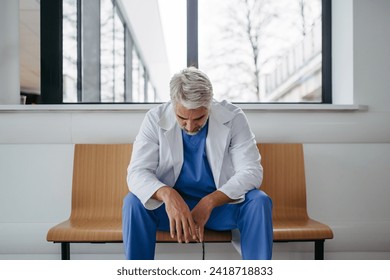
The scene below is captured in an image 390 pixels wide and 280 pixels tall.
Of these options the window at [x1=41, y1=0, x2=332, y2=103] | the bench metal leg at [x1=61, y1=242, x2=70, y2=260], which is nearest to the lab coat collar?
the bench metal leg at [x1=61, y1=242, x2=70, y2=260]

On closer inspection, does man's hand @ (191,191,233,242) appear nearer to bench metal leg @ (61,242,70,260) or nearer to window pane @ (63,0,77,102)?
bench metal leg @ (61,242,70,260)

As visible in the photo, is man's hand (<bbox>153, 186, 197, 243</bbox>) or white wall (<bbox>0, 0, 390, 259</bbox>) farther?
white wall (<bbox>0, 0, 390, 259</bbox>)

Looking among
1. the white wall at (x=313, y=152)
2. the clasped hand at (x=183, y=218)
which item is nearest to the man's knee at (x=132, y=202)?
the clasped hand at (x=183, y=218)

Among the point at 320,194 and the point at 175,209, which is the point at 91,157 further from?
the point at 320,194

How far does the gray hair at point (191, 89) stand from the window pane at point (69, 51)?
1.37 meters

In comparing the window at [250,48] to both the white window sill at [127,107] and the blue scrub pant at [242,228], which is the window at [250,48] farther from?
the blue scrub pant at [242,228]

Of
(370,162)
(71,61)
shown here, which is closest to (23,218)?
(71,61)

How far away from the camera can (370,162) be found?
2668 mm

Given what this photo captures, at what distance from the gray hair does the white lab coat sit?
0.20 meters

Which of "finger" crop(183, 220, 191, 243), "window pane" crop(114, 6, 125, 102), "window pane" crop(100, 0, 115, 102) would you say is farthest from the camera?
"window pane" crop(114, 6, 125, 102)

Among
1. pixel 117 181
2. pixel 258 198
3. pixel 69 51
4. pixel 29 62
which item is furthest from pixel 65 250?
pixel 29 62

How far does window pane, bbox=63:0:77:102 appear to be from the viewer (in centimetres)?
301

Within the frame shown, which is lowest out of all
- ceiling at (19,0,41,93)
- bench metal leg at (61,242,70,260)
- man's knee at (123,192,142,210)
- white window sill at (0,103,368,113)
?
bench metal leg at (61,242,70,260)
